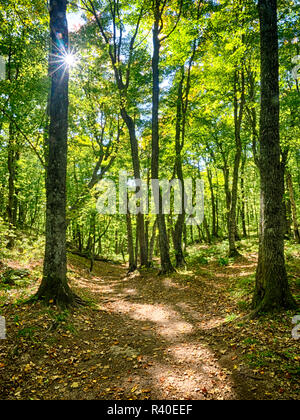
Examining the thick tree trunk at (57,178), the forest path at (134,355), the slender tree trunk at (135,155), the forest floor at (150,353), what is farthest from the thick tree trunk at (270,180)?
the slender tree trunk at (135,155)

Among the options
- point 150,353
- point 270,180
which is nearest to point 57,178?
point 150,353

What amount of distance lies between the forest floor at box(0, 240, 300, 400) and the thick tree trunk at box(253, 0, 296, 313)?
0.64 metres

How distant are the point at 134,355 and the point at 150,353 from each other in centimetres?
33

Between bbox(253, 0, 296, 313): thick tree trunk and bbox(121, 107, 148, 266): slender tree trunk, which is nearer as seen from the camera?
bbox(253, 0, 296, 313): thick tree trunk

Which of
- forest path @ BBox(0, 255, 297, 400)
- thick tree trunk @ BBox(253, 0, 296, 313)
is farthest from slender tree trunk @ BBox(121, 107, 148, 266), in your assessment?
thick tree trunk @ BBox(253, 0, 296, 313)

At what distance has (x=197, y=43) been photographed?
11.8 m

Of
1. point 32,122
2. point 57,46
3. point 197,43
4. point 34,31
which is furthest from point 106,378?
point 197,43

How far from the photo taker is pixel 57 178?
636 centimetres

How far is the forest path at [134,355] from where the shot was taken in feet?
11.0

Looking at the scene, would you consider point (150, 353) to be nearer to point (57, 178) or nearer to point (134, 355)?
point (134, 355)

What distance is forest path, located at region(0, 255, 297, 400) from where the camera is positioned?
3361mm

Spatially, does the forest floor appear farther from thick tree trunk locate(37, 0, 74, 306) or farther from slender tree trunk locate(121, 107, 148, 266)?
slender tree trunk locate(121, 107, 148, 266)

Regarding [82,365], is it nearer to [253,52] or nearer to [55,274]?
[55,274]
